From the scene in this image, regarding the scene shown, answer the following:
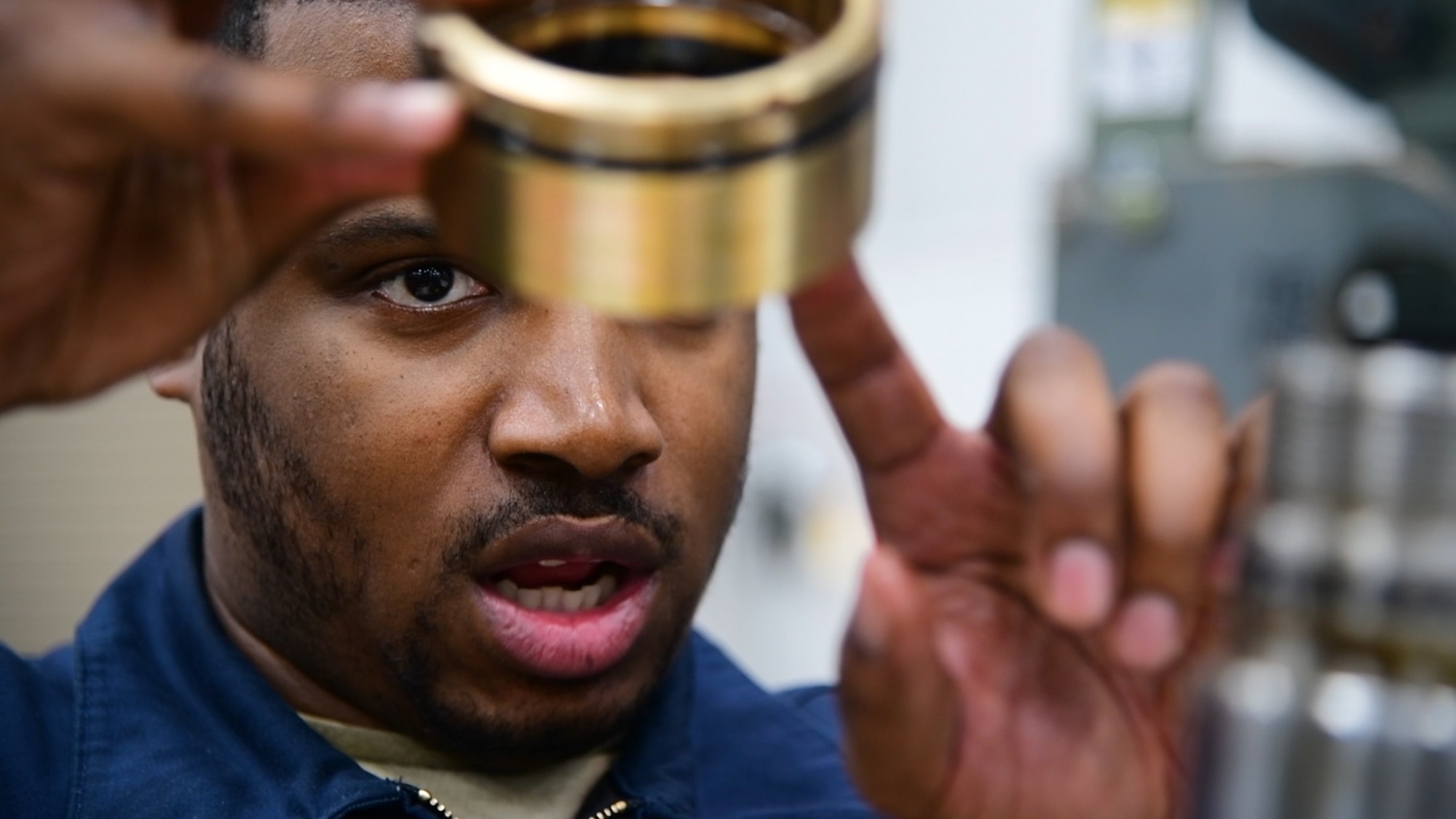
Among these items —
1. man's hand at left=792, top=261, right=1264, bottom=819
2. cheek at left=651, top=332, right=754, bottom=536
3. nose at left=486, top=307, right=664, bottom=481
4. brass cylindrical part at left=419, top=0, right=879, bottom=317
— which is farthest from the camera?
cheek at left=651, top=332, right=754, bottom=536

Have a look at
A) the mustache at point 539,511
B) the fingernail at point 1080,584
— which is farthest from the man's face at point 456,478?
the fingernail at point 1080,584

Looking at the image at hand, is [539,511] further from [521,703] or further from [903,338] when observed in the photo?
[903,338]

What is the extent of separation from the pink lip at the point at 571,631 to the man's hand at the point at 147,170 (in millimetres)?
367

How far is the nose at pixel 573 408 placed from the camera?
43.3 inches

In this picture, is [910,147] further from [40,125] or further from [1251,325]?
[40,125]

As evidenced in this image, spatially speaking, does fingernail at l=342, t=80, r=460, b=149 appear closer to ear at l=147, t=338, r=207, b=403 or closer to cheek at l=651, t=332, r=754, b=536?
cheek at l=651, t=332, r=754, b=536

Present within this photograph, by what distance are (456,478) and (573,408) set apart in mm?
105

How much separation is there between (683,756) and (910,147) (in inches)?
109

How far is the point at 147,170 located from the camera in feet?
2.78

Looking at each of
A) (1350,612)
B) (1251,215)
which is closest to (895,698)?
(1350,612)

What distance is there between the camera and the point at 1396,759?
677 millimetres

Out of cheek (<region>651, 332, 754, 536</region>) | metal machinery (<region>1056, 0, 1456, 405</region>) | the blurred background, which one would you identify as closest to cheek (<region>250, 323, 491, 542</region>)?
cheek (<region>651, 332, 754, 536</region>)

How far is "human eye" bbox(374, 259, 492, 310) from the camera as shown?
119 centimetres

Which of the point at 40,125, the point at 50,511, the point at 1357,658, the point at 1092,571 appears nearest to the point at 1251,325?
the point at 1092,571
